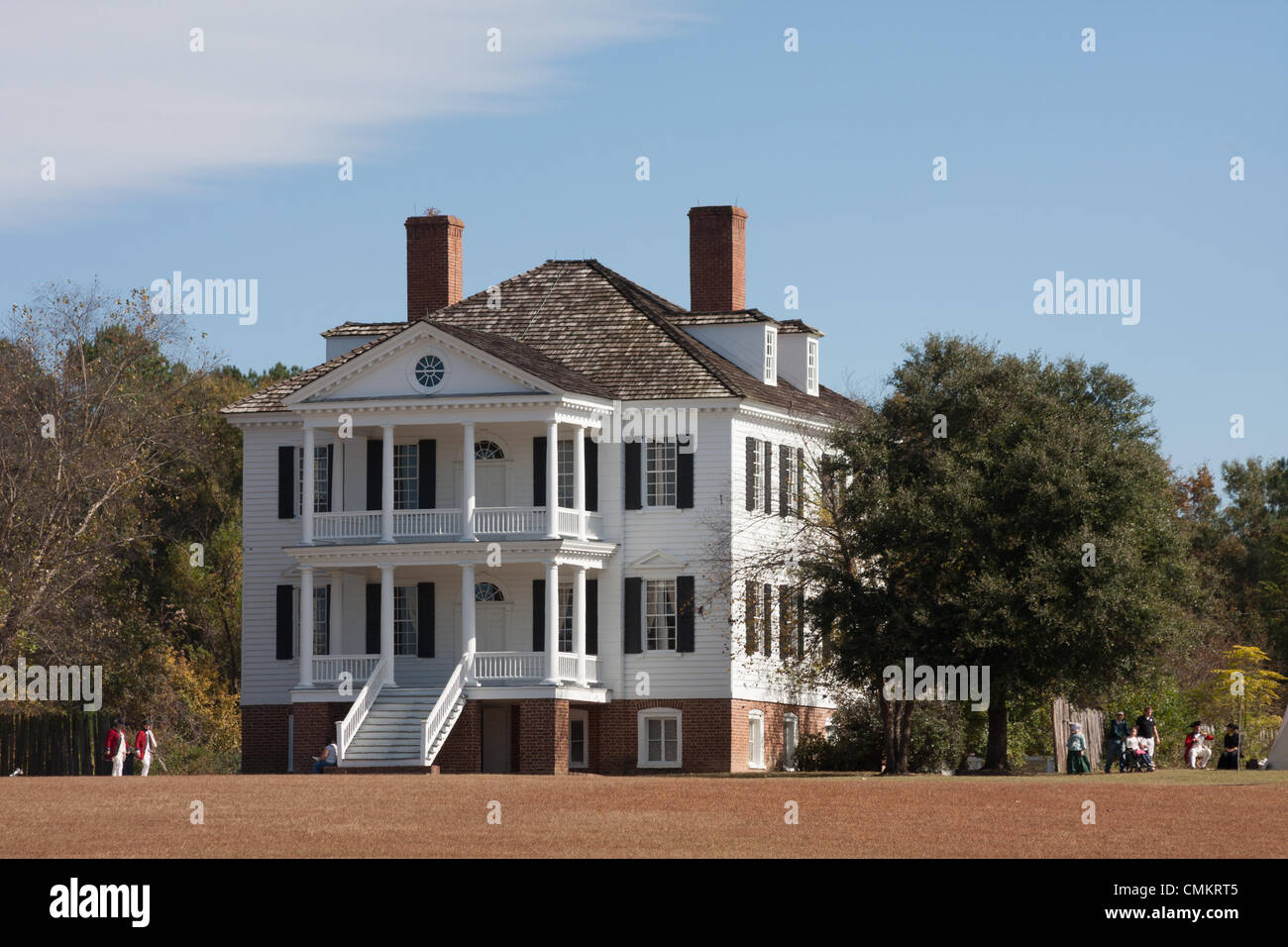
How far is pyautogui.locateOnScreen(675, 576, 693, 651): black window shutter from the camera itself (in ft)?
165

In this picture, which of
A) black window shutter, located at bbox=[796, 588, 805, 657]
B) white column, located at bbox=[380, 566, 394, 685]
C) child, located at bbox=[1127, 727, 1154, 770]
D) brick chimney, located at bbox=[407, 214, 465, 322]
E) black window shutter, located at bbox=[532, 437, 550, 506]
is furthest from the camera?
brick chimney, located at bbox=[407, 214, 465, 322]

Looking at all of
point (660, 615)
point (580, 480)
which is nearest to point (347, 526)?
point (580, 480)

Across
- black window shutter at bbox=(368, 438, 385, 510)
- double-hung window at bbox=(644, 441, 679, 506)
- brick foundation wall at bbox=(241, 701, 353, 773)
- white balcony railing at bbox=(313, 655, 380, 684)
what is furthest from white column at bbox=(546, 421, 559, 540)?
brick foundation wall at bbox=(241, 701, 353, 773)

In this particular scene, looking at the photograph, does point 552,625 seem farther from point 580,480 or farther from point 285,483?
point 285,483

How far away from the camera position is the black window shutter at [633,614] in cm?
5062

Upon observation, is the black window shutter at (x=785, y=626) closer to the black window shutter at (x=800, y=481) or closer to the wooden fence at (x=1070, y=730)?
the black window shutter at (x=800, y=481)

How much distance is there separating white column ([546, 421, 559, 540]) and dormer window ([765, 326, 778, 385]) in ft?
23.0

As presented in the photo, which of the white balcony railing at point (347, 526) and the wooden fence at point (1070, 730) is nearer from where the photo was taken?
the white balcony railing at point (347, 526)

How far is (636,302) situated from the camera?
181 ft

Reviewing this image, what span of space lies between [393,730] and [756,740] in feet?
28.7

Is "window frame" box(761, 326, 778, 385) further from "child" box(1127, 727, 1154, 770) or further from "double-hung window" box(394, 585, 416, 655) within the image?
"child" box(1127, 727, 1154, 770)

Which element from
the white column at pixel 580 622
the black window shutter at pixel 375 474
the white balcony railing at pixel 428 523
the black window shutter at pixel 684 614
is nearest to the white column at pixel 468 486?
the white balcony railing at pixel 428 523

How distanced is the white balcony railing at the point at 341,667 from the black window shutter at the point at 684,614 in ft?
22.4
